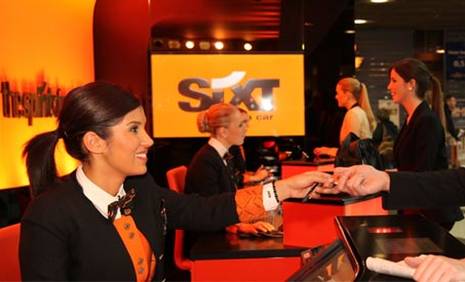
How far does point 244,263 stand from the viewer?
7.04ft

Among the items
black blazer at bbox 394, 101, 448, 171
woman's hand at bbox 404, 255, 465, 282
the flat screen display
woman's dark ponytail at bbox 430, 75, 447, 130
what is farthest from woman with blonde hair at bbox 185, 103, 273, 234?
woman's hand at bbox 404, 255, 465, 282

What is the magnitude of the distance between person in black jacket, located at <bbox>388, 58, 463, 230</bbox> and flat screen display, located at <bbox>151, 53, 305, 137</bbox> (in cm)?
201

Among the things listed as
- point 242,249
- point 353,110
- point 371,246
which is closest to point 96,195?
point 242,249

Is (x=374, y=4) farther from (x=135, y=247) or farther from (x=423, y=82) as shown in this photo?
(x=135, y=247)

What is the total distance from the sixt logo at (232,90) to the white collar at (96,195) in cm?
345

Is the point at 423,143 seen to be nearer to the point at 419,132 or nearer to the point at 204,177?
the point at 419,132

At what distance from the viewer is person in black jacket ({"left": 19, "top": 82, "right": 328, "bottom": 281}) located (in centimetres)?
148

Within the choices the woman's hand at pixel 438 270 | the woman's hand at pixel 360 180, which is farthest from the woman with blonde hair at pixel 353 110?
the woman's hand at pixel 438 270

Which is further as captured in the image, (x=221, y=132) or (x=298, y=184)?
(x=221, y=132)

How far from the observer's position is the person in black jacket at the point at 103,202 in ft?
4.86

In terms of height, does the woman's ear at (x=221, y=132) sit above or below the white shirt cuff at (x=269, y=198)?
above

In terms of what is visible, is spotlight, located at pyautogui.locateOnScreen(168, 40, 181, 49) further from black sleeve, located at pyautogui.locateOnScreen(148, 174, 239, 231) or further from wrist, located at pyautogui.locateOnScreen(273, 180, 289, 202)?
wrist, located at pyautogui.locateOnScreen(273, 180, 289, 202)

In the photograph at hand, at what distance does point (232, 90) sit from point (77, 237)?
3.72 meters

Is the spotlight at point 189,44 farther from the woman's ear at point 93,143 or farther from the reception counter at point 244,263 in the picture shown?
the woman's ear at point 93,143
